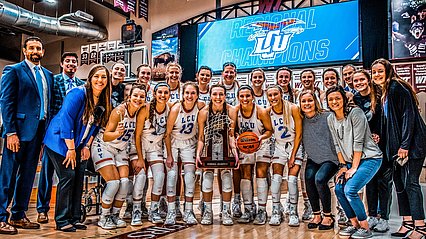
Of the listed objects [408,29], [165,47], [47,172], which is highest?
[165,47]

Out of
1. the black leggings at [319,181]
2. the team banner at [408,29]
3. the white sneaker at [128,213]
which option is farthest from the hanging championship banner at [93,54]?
the black leggings at [319,181]

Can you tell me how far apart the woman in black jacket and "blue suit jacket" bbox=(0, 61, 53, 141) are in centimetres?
297

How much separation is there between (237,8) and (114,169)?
7.99 metres

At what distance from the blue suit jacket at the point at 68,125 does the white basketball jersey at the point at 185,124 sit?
89 cm

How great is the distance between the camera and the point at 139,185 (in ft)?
11.6

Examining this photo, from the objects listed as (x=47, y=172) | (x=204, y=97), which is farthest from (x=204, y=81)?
(x=47, y=172)

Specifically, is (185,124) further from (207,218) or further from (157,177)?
(207,218)

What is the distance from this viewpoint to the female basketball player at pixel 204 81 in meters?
3.97

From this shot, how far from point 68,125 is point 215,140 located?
1344 millimetres

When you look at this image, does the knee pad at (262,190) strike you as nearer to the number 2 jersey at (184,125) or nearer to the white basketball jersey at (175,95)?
the number 2 jersey at (184,125)

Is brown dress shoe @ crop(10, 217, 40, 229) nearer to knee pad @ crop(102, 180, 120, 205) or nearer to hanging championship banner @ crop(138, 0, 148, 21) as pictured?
knee pad @ crop(102, 180, 120, 205)

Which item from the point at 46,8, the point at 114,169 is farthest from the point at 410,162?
the point at 46,8

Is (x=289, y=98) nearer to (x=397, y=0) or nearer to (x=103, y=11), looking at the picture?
(x=397, y=0)

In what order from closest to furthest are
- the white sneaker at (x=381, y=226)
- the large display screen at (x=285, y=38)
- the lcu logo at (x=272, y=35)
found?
the white sneaker at (x=381, y=226) < the large display screen at (x=285, y=38) < the lcu logo at (x=272, y=35)
